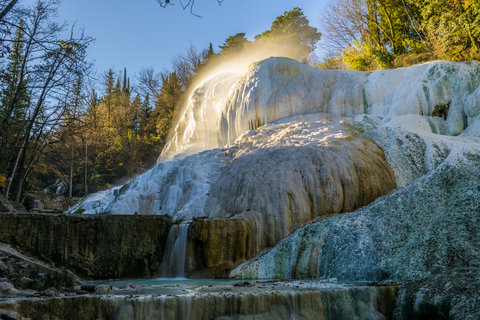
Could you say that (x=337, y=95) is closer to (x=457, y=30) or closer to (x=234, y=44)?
(x=457, y=30)

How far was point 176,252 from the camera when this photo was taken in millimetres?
9297

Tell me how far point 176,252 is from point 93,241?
196 cm

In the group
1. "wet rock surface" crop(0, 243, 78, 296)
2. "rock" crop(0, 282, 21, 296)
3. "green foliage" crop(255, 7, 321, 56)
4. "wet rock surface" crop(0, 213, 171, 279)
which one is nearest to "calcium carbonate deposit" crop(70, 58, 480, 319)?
"wet rock surface" crop(0, 213, 171, 279)

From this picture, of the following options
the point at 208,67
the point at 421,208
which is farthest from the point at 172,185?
the point at 208,67

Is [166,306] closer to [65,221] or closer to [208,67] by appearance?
[65,221]

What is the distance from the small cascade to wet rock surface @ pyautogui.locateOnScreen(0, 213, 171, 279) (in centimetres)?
26

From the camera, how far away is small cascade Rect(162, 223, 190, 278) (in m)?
9.03

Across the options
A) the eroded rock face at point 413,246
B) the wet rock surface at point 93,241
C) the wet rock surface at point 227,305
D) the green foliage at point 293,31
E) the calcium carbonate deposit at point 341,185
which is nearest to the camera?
the wet rock surface at point 227,305

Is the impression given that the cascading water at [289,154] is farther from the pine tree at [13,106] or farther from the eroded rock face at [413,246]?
the pine tree at [13,106]

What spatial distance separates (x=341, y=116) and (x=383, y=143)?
3383 millimetres

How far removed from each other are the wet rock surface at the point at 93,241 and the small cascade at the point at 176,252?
0.85ft

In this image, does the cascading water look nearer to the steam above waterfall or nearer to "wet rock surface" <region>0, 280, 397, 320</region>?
the steam above waterfall

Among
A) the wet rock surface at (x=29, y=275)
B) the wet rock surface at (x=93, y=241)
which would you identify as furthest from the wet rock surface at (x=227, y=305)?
the wet rock surface at (x=93, y=241)

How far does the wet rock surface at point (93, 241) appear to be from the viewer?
8398mm
